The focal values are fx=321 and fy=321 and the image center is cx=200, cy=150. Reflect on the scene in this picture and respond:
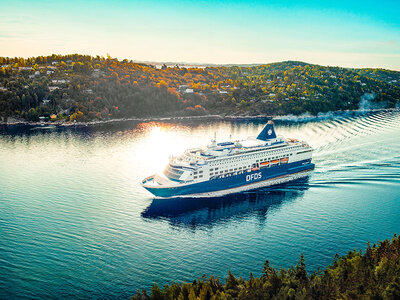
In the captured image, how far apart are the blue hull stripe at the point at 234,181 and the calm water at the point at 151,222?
1.20 meters

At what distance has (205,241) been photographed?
84.4ft

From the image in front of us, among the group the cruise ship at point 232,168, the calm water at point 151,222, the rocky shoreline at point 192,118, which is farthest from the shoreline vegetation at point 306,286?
the rocky shoreline at point 192,118

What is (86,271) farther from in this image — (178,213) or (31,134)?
(31,134)

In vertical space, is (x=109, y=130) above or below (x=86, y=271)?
above

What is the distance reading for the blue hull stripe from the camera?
32.8 m

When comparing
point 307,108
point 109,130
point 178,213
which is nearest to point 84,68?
point 109,130

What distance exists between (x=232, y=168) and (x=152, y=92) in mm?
70020

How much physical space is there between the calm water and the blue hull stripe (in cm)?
120

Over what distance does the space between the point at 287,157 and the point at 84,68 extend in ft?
291

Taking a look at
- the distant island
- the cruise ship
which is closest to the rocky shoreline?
the distant island

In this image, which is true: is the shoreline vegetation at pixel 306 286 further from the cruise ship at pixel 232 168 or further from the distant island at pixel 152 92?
the distant island at pixel 152 92

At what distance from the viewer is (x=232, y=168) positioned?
35.9 meters

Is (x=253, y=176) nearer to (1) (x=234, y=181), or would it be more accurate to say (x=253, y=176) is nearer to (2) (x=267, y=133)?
(1) (x=234, y=181)

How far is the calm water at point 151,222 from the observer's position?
22.0 metres
